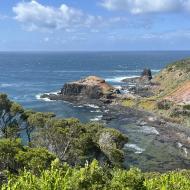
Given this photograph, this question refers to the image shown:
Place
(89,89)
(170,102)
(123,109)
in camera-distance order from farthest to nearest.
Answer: (89,89)
(123,109)
(170,102)

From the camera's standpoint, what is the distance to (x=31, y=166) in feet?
155

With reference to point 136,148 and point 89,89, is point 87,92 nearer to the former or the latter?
point 89,89

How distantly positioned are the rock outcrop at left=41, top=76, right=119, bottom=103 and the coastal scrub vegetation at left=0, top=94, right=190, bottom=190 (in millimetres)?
68885

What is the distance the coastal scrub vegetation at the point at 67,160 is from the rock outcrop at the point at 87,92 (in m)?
68.9

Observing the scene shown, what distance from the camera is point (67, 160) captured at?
215 feet

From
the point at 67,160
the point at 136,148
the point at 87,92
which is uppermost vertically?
the point at 67,160

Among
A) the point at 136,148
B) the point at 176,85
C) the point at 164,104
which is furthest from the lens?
the point at 176,85

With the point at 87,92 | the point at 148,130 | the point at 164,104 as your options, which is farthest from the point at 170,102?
the point at 87,92

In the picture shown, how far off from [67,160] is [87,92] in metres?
102

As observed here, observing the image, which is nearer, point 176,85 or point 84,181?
point 84,181

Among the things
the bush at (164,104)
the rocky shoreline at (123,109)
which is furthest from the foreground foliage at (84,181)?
the bush at (164,104)

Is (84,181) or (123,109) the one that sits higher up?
(84,181)

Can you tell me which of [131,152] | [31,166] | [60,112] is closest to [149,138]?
[131,152]

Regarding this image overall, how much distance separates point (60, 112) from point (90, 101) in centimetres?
2230
